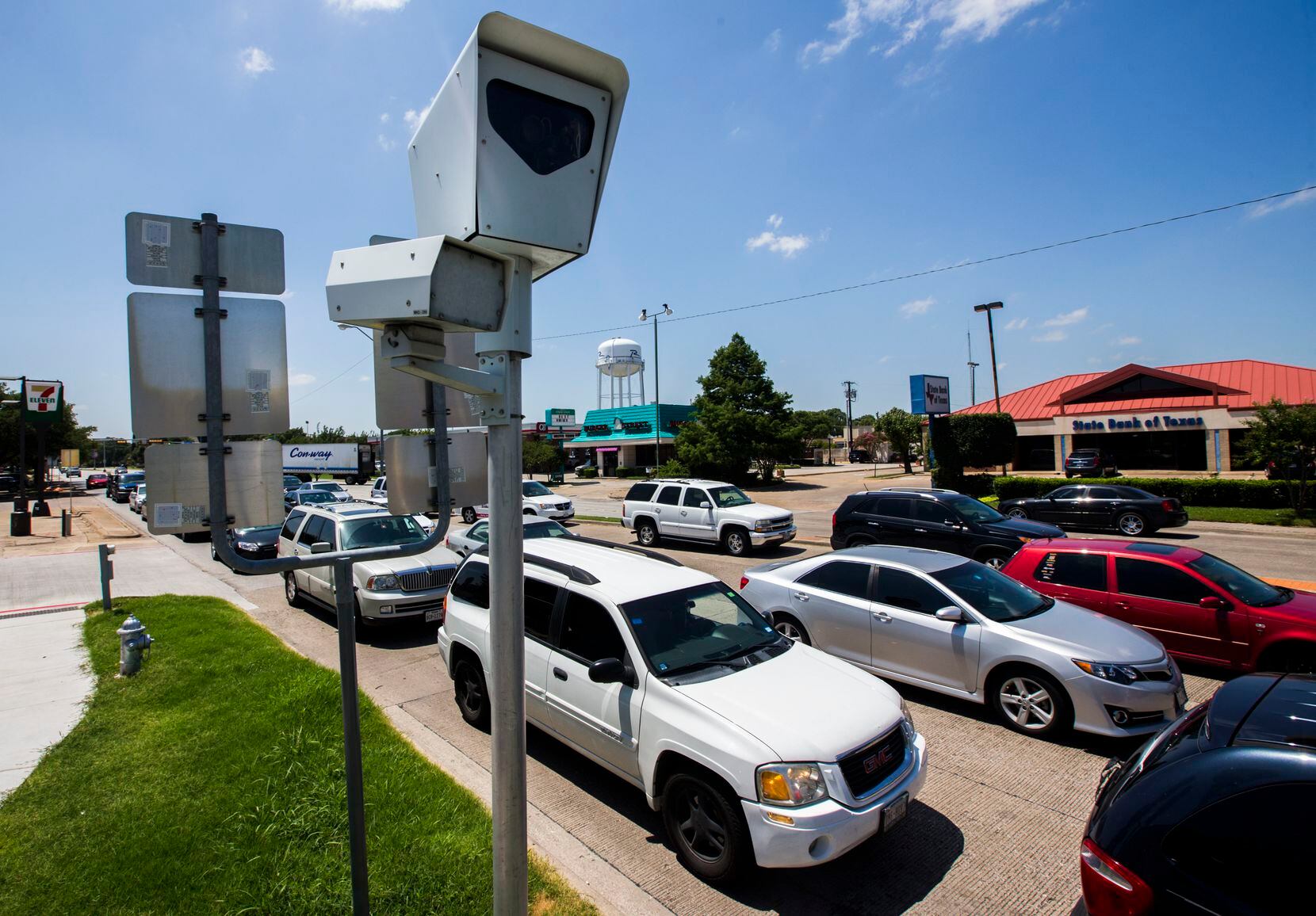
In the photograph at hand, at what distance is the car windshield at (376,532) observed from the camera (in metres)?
10.4

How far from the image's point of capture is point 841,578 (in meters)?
7.17

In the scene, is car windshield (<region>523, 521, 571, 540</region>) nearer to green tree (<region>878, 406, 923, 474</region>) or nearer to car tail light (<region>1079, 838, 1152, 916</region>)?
car tail light (<region>1079, 838, 1152, 916</region>)

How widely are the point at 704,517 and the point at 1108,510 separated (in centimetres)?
1134

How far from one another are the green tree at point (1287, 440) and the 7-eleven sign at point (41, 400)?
4355 centimetres

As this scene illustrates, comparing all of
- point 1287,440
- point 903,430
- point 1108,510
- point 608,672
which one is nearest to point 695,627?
point 608,672

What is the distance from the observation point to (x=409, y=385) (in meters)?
3.10

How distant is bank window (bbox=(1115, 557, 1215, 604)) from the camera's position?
6.98 metres

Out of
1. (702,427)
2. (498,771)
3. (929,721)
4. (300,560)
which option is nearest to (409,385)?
(300,560)

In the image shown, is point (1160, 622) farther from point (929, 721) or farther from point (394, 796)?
point (394, 796)

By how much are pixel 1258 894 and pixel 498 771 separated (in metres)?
2.65

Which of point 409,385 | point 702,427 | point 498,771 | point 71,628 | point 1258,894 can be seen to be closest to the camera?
point 1258,894

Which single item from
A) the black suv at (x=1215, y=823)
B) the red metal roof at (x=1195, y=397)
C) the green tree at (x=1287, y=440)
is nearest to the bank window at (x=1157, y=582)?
the black suv at (x=1215, y=823)

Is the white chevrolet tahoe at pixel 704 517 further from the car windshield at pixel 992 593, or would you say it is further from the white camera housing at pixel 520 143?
the white camera housing at pixel 520 143

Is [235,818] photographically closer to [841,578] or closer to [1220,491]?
[841,578]
